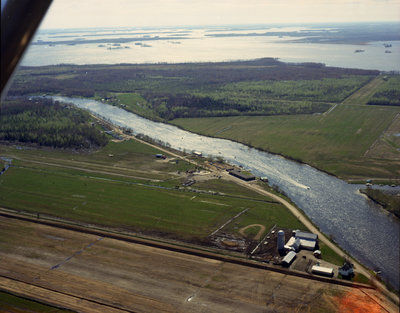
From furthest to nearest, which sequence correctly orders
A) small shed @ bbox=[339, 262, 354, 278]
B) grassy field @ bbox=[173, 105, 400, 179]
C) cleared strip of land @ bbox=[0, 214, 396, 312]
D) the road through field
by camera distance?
grassy field @ bbox=[173, 105, 400, 179]
small shed @ bbox=[339, 262, 354, 278]
the road through field
cleared strip of land @ bbox=[0, 214, 396, 312]

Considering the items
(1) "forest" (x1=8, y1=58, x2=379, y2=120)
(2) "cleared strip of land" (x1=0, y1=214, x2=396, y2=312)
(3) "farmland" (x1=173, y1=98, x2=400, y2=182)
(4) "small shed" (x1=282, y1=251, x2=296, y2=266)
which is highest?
(1) "forest" (x1=8, y1=58, x2=379, y2=120)

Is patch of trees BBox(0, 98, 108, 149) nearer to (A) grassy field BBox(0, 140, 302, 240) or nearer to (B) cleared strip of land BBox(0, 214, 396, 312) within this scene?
(A) grassy field BBox(0, 140, 302, 240)

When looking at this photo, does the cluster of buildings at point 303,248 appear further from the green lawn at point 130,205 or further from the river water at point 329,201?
the green lawn at point 130,205

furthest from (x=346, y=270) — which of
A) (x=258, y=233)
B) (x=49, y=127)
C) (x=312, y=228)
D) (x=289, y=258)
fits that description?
(x=49, y=127)

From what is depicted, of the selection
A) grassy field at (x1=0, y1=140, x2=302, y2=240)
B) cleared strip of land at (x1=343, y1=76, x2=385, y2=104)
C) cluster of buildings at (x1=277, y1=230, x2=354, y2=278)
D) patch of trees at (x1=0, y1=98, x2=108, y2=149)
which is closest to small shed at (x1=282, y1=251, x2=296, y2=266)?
cluster of buildings at (x1=277, y1=230, x2=354, y2=278)

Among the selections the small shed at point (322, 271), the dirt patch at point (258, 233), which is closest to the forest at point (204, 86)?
the dirt patch at point (258, 233)

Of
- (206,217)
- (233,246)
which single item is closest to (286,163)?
(206,217)

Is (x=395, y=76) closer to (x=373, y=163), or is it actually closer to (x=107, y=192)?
(x=373, y=163)
